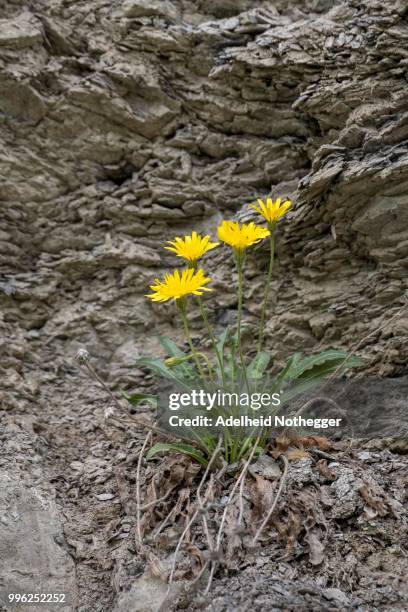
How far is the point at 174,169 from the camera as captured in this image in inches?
139

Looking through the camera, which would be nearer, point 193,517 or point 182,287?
point 193,517

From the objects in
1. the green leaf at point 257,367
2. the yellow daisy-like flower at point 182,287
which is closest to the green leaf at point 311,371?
the green leaf at point 257,367

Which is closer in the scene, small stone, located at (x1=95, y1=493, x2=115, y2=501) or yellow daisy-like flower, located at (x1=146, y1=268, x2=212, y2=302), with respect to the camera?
yellow daisy-like flower, located at (x1=146, y1=268, x2=212, y2=302)

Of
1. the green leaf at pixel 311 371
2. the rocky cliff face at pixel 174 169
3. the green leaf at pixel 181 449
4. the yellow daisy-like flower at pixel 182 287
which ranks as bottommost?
the green leaf at pixel 181 449

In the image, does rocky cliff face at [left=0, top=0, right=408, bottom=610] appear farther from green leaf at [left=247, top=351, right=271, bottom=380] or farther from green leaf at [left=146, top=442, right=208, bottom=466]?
green leaf at [left=146, top=442, right=208, bottom=466]

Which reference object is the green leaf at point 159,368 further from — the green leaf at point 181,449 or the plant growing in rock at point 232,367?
the green leaf at point 181,449

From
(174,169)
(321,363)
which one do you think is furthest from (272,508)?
(174,169)

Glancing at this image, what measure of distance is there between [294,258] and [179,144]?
3.95 ft

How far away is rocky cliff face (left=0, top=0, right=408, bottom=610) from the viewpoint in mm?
2826

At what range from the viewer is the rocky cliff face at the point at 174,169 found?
2.83m

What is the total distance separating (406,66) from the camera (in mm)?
2842

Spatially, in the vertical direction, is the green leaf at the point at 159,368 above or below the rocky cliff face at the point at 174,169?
below

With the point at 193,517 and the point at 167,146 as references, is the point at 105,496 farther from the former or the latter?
the point at 167,146

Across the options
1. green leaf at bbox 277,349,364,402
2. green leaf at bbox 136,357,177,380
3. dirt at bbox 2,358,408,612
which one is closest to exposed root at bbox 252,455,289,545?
dirt at bbox 2,358,408,612
